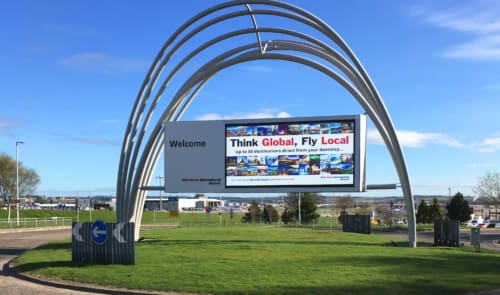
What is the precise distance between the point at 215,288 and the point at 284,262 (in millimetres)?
4964

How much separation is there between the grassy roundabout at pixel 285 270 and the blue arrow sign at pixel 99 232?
3.12 feet

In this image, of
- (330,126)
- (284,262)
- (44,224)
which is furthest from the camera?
(44,224)

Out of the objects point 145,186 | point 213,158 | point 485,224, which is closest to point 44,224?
point 145,186

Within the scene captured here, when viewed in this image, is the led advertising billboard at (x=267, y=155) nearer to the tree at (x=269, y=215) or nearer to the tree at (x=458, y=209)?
the tree at (x=269, y=215)

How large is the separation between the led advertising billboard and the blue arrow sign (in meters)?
8.80

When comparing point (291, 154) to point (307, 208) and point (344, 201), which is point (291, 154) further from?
point (344, 201)

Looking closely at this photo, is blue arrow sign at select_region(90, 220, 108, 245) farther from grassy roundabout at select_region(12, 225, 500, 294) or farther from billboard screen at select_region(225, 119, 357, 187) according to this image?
billboard screen at select_region(225, 119, 357, 187)

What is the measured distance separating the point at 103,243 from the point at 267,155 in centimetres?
1037

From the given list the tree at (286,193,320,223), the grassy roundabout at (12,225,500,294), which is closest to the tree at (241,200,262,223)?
the tree at (286,193,320,223)

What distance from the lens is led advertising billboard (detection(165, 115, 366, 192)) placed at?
23.9 metres

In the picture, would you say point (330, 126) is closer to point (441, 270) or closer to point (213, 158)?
point (213, 158)

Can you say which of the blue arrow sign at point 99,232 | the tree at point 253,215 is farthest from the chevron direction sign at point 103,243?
the tree at point 253,215

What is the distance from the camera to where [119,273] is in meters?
14.2

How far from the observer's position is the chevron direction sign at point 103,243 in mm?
16141
